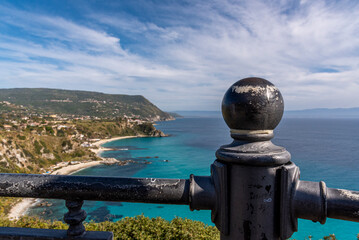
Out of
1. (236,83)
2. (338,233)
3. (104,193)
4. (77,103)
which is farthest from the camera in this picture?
(77,103)

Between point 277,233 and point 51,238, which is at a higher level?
point 277,233

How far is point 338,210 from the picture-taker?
1144 mm

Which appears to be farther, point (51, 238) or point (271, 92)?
point (51, 238)

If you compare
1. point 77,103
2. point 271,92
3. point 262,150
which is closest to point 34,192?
point 262,150

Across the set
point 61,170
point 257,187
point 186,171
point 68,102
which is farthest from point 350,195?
point 68,102

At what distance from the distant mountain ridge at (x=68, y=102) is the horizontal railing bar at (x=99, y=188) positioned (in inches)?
5904

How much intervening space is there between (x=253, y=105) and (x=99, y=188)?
98 cm

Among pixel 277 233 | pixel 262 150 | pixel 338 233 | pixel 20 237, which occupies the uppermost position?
pixel 262 150

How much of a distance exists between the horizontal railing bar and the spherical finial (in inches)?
18.6

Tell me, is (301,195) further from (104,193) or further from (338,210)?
(104,193)

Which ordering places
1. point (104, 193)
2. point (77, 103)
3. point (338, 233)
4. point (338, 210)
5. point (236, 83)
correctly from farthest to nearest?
1. point (77, 103)
2. point (338, 233)
3. point (104, 193)
4. point (236, 83)
5. point (338, 210)

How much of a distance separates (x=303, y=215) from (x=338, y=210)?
0.54 ft

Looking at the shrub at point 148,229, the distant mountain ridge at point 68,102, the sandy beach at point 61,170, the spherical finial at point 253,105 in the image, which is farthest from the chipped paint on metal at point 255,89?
the distant mountain ridge at point 68,102

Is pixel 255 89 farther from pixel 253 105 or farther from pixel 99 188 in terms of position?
pixel 99 188
